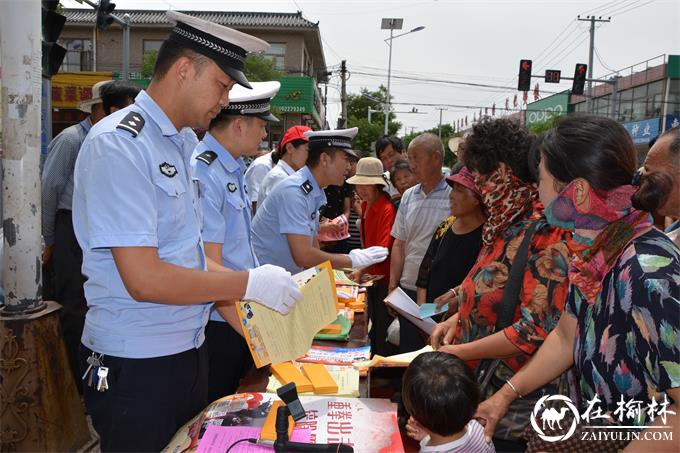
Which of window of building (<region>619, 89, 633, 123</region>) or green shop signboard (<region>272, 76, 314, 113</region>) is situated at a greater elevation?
window of building (<region>619, 89, 633, 123</region>)

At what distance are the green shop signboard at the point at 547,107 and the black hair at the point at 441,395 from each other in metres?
39.3

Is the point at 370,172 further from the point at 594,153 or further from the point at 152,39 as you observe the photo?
the point at 152,39

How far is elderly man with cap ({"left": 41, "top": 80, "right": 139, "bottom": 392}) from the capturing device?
3375 millimetres

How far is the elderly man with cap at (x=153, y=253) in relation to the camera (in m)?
1.30

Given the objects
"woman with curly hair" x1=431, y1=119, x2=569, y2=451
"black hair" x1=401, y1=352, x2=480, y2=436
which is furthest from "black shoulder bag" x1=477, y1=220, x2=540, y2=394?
"black hair" x1=401, y1=352, x2=480, y2=436

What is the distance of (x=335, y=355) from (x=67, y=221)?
2348mm

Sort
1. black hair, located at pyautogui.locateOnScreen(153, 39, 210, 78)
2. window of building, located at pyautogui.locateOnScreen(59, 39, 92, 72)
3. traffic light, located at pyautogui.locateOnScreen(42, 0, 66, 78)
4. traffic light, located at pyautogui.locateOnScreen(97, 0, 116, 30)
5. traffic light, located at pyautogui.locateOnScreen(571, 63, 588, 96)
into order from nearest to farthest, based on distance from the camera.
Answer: black hair, located at pyautogui.locateOnScreen(153, 39, 210, 78) → traffic light, located at pyautogui.locateOnScreen(42, 0, 66, 78) → traffic light, located at pyautogui.locateOnScreen(97, 0, 116, 30) → traffic light, located at pyautogui.locateOnScreen(571, 63, 588, 96) → window of building, located at pyautogui.locateOnScreen(59, 39, 92, 72)

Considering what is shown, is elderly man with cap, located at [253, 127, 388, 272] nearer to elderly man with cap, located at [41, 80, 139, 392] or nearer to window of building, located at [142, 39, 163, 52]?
elderly man with cap, located at [41, 80, 139, 392]

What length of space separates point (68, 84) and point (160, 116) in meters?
20.6

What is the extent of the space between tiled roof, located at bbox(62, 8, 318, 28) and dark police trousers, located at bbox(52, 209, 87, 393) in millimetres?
23737

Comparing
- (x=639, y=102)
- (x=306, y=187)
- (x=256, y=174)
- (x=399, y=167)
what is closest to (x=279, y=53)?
(x=639, y=102)

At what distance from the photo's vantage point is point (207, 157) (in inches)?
86.2

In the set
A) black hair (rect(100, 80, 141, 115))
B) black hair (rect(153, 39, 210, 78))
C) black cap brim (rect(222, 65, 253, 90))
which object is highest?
black hair (rect(100, 80, 141, 115))

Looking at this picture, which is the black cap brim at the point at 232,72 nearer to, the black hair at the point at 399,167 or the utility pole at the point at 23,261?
the utility pole at the point at 23,261
